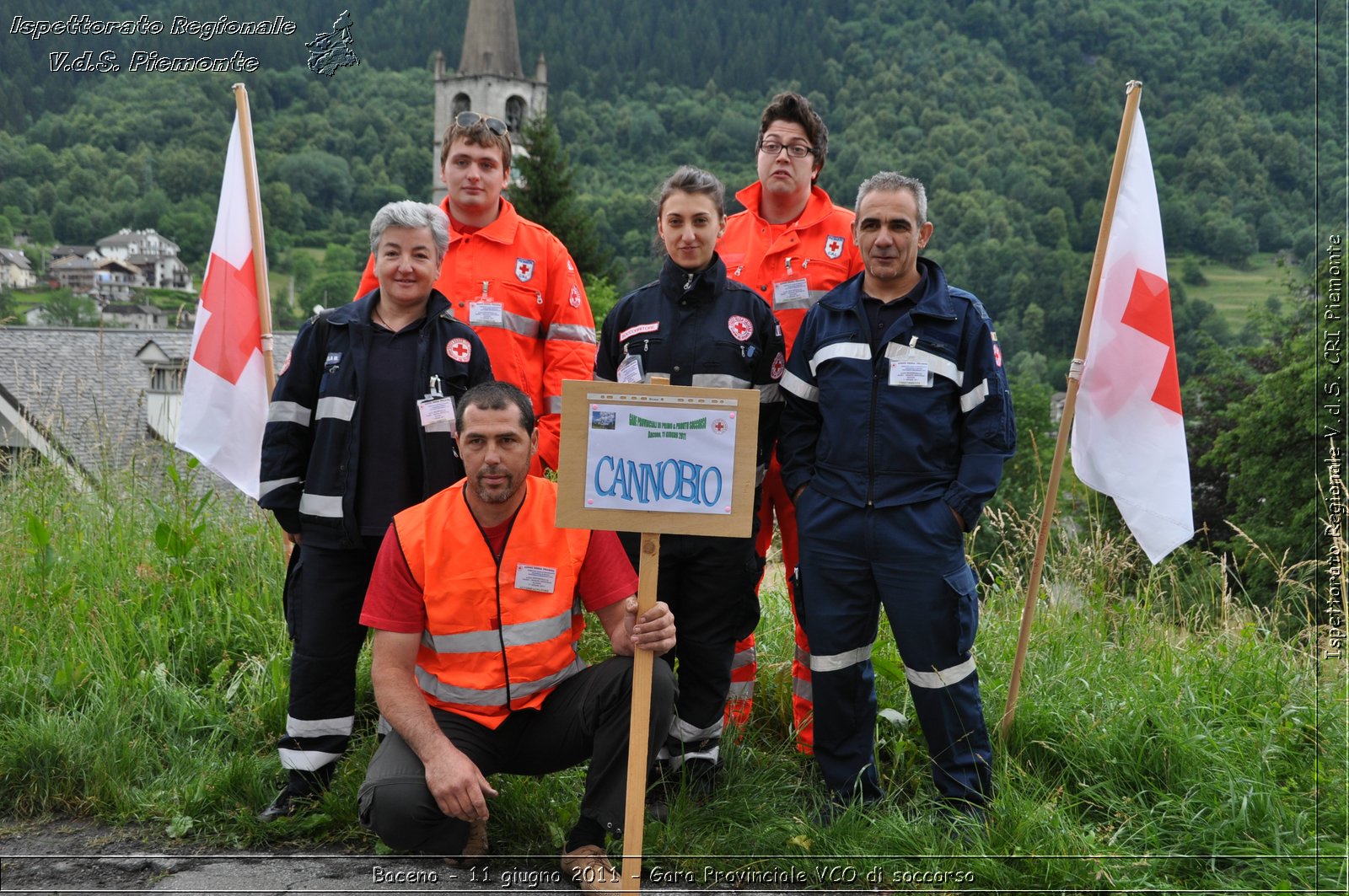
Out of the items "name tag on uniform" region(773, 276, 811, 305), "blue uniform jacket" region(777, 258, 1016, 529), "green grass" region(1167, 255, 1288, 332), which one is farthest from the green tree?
"blue uniform jacket" region(777, 258, 1016, 529)

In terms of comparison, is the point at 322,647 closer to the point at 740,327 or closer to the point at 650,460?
the point at 650,460

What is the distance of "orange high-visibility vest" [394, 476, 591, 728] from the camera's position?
344 cm

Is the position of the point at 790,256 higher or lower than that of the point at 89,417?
higher

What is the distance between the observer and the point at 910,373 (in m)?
3.69

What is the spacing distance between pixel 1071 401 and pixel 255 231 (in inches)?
139

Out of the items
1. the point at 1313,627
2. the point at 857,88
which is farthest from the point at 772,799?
the point at 857,88

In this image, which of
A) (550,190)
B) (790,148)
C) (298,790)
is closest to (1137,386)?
(790,148)

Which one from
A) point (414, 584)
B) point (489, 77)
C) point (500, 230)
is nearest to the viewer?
point (414, 584)

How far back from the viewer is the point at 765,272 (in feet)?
14.5

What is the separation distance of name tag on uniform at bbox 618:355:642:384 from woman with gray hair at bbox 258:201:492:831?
1.70 feet

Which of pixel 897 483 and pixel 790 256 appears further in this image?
pixel 790 256

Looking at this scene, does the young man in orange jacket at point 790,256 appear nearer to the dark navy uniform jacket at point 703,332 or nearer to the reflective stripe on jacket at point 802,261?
the reflective stripe on jacket at point 802,261

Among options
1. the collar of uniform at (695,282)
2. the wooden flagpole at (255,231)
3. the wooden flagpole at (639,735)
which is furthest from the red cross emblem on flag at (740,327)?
the wooden flagpole at (255,231)

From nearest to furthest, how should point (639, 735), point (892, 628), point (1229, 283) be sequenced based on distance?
point (639, 735)
point (892, 628)
point (1229, 283)
